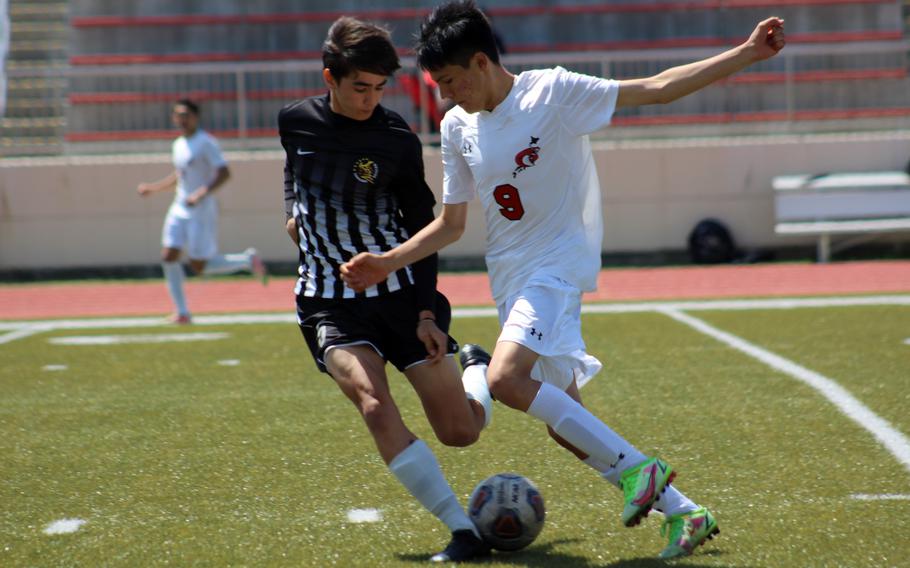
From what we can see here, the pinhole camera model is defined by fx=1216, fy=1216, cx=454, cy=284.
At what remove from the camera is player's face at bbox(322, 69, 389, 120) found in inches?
171

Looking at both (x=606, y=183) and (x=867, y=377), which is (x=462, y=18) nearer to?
(x=867, y=377)

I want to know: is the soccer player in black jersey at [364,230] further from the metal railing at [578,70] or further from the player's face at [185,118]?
the metal railing at [578,70]

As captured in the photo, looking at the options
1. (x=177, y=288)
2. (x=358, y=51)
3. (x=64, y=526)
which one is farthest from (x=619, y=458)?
(x=177, y=288)

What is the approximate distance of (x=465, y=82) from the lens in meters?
4.35

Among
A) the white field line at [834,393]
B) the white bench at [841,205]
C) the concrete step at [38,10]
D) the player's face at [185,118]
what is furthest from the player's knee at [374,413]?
the concrete step at [38,10]

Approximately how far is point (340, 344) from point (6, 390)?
4718 mm

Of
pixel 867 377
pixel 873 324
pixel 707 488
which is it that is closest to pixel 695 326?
pixel 873 324

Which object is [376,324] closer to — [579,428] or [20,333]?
[579,428]

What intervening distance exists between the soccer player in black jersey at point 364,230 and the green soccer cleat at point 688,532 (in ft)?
2.16

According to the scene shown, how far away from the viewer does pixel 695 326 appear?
34.7 ft

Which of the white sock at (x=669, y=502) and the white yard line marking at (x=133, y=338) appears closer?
the white sock at (x=669, y=502)

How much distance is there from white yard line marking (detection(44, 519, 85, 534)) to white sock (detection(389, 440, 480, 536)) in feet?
4.59

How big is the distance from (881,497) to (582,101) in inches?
79.2

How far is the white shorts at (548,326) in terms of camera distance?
4.36 metres
